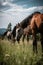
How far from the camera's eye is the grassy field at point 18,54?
1.63 metres

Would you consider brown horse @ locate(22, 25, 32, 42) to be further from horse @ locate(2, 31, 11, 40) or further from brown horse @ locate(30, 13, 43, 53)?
horse @ locate(2, 31, 11, 40)

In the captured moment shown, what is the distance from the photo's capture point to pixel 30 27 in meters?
1.69

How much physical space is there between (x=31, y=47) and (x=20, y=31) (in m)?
0.16

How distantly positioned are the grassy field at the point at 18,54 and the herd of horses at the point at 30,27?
0.05 m

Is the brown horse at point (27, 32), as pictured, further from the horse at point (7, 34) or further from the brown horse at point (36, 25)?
the horse at point (7, 34)

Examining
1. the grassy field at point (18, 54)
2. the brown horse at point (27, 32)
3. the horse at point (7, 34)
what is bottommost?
the grassy field at point (18, 54)

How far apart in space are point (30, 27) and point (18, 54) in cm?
24

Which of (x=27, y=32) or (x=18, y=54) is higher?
(x=27, y=32)

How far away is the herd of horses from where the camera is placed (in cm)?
167

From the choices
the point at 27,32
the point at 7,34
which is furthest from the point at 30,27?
the point at 7,34

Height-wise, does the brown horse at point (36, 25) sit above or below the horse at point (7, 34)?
above

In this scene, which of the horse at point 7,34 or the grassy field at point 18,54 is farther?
the horse at point 7,34

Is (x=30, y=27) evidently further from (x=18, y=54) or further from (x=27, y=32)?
(x=18, y=54)

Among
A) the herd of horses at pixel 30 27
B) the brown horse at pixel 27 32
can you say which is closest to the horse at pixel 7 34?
the herd of horses at pixel 30 27
